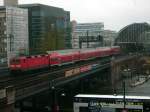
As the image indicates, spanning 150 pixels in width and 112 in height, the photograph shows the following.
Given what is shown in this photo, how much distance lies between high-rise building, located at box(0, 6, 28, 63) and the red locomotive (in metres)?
33.0

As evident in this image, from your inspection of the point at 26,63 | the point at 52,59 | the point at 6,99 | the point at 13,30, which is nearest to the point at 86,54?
the point at 52,59

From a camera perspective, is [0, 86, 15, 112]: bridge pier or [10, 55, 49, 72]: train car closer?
[0, 86, 15, 112]: bridge pier

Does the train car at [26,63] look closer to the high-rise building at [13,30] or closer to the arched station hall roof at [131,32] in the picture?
the high-rise building at [13,30]

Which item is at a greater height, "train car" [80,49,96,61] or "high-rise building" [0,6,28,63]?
"high-rise building" [0,6,28,63]

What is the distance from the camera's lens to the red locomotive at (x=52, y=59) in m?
56.0

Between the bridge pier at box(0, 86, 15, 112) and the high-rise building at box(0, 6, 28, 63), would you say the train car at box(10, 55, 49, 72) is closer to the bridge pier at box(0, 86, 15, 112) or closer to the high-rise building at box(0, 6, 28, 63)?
the bridge pier at box(0, 86, 15, 112)

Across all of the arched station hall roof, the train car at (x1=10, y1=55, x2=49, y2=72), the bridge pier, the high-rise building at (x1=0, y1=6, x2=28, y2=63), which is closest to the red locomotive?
the train car at (x1=10, y1=55, x2=49, y2=72)

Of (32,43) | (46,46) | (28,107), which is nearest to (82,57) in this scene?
(46,46)

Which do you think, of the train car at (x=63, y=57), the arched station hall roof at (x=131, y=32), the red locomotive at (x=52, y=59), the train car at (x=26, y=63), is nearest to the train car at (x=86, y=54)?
the red locomotive at (x=52, y=59)

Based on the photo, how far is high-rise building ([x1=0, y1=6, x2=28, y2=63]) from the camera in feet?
393

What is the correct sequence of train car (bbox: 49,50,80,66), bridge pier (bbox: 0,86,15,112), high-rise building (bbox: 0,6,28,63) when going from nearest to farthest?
bridge pier (bbox: 0,86,15,112), train car (bbox: 49,50,80,66), high-rise building (bbox: 0,6,28,63)

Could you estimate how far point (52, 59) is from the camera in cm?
6550

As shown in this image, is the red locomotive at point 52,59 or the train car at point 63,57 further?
the train car at point 63,57

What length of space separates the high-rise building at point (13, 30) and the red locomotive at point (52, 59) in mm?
33017
